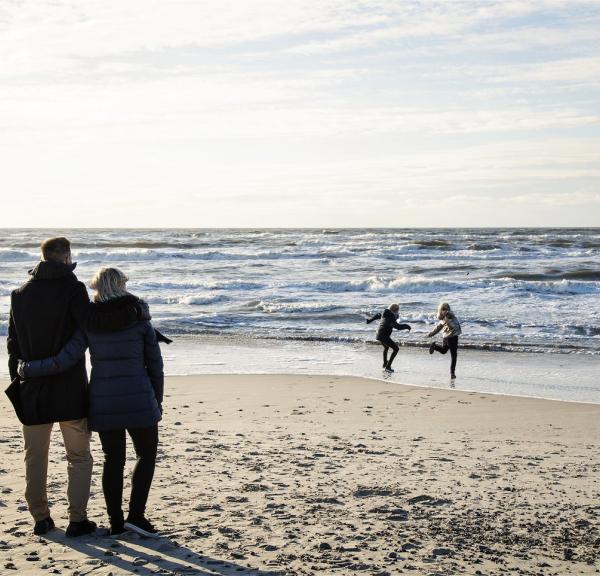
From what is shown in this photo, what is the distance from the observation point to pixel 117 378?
4578 mm

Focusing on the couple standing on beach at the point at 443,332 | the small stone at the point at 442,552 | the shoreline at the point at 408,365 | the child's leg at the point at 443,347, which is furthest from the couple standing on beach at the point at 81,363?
the child's leg at the point at 443,347

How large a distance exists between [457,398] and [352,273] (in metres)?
26.0

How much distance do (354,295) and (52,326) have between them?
23.0m

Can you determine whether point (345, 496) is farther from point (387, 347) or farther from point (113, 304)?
point (387, 347)

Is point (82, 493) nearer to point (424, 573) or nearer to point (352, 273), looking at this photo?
point (424, 573)

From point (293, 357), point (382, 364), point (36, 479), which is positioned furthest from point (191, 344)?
point (36, 479)

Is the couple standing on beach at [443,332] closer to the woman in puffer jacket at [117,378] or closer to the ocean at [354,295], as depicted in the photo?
the ocean at [354,295]

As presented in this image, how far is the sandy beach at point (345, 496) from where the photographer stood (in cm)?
439

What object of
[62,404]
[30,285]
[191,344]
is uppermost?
[30,285]

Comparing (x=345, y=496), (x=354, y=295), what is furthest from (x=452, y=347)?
(x=354, y=295)

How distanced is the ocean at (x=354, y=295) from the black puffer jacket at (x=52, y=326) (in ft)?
26.3

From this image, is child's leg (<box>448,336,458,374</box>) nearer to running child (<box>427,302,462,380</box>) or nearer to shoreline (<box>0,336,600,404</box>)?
running child (<box>427,302,462,380</box>)

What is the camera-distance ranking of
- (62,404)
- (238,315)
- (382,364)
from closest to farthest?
(62,404) → (382,364) → (238,315)

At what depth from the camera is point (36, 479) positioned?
479 cm
